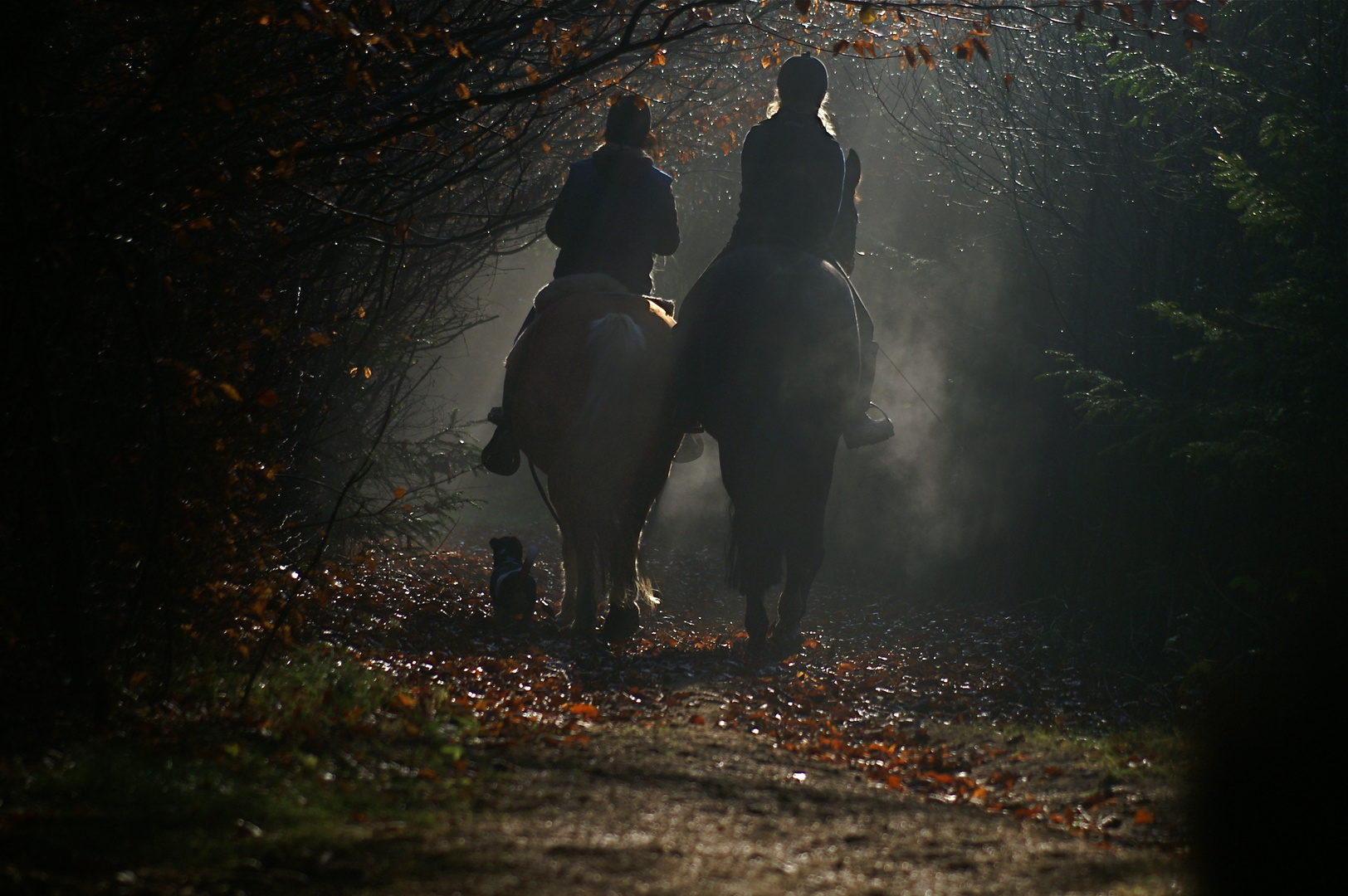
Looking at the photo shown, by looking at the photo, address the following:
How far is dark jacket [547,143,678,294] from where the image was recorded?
7.47 m

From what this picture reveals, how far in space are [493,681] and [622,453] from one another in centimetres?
183

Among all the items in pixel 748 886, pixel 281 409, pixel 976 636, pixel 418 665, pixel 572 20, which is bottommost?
pixel 748 886

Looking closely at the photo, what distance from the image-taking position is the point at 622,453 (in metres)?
7.06

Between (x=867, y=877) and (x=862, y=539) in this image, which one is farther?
(x=862, y=539)

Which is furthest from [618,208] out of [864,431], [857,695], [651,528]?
[651,528]

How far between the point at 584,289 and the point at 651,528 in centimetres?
418

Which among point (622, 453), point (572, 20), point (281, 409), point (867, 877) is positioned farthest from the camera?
point (572, 20)

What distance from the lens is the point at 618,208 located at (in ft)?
24.7

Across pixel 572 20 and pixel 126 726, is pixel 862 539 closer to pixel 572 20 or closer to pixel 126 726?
pixel 572 20

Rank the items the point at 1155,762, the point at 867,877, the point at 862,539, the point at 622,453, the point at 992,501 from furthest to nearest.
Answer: the point at 862,539 < the point at 992,501 < the point at 622,453 < the point at 1155,762 < the point at 867,877

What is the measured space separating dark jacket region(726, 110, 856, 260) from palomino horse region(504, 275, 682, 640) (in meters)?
0.92

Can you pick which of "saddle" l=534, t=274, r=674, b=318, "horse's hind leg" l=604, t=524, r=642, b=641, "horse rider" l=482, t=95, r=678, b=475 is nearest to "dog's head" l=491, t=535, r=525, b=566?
"horse's hind leg" l=604, t=524, r=642, b=641

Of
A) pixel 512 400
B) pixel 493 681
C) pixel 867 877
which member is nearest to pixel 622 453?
pixel 512 400

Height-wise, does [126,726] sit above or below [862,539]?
below
